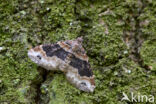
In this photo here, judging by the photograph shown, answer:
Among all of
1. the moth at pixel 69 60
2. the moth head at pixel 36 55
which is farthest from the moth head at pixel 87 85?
the moth head at pixel 36 55

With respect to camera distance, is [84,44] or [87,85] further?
[84,44]

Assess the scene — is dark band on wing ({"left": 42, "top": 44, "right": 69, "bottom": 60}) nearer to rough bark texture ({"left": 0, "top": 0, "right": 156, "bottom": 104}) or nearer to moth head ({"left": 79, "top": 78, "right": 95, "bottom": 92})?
rough bark texture ({"left": 0, "top": 0, "right": 156, "bottom": 104})

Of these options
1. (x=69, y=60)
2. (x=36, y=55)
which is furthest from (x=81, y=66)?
(x=36, y=55)

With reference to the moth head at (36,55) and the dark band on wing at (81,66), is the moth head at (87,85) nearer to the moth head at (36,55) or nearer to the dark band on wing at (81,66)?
the dark band on wing at (81,66)

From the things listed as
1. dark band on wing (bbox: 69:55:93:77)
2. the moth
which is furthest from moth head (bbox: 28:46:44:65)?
dark band on wing (bbox: 69:55:93:77)

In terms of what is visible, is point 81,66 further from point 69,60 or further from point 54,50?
point 54,50

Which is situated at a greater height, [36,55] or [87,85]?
[36,55]
